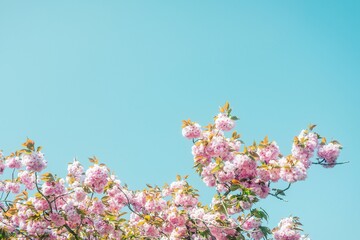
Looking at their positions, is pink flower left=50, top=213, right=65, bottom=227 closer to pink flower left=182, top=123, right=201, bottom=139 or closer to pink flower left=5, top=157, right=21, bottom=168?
pink flower left=5, top=157, right=21, bottom=168

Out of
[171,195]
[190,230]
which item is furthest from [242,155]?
[171,195]

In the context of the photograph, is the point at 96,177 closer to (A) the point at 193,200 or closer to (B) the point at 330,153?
(A) the point at 193,200

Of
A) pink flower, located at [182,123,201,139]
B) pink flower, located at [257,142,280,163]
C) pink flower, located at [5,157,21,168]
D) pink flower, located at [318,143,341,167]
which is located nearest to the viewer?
pink flower, located at [257,142,280,163]

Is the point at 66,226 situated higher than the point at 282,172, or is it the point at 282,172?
the point at 282,172

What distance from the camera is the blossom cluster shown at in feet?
24.8

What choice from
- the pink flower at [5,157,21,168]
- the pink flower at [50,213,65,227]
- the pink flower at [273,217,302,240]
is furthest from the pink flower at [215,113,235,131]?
the pink flower at [5,157,21,168]

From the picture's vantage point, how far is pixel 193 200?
8.73 metres

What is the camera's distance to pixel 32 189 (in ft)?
29.2

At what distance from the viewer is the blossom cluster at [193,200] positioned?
7559 mm

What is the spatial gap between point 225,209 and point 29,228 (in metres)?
4.12

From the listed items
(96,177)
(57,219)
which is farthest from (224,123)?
(57,219)

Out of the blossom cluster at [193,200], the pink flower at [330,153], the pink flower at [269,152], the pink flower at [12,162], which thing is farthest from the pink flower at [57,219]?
the pink flower at [330,153]

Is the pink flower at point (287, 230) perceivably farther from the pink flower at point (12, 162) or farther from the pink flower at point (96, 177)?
the pink flower at point (12, 162)

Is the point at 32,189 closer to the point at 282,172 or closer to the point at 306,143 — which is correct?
the point at 282,172
